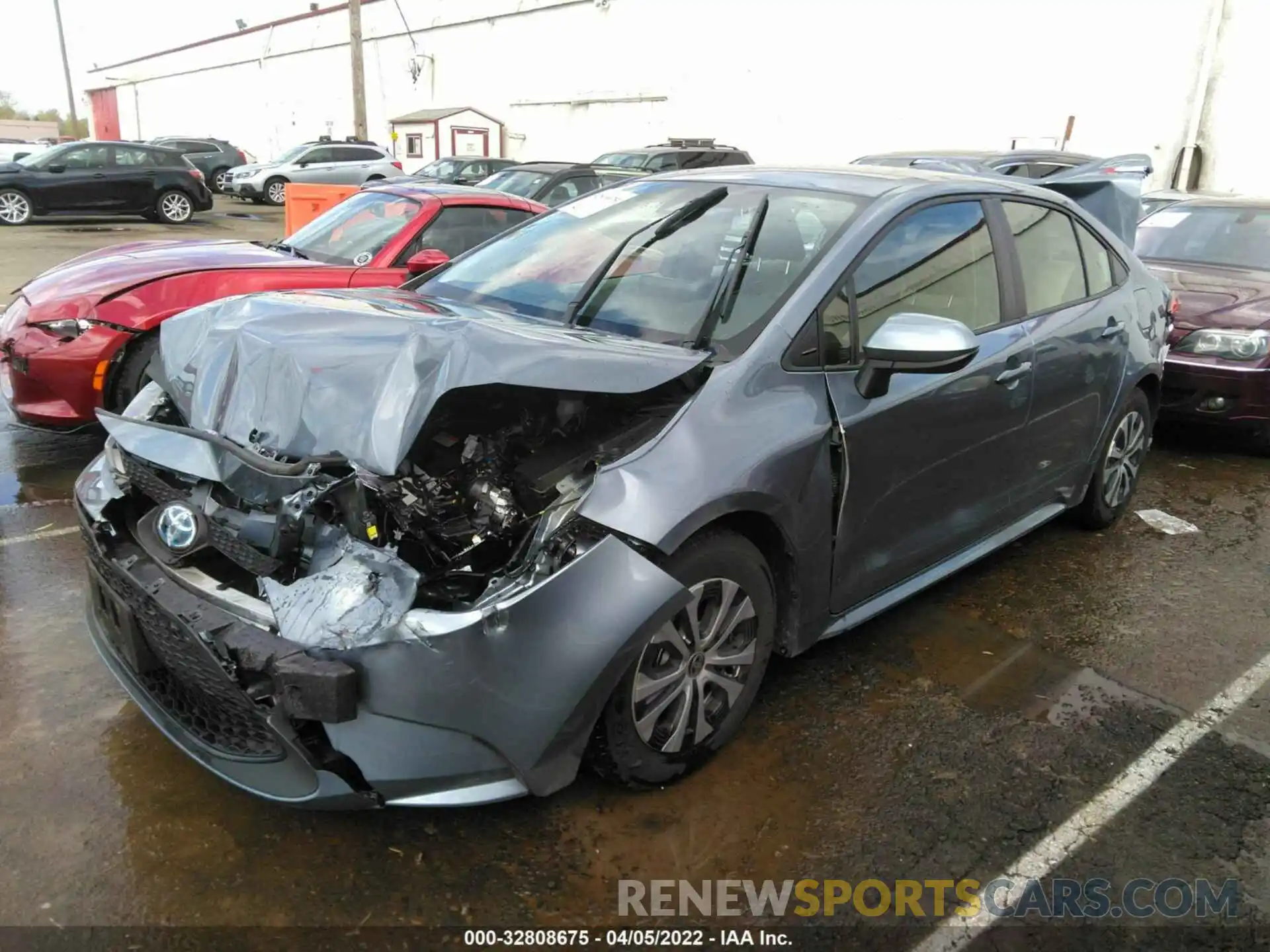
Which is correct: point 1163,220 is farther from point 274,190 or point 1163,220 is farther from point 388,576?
point 274,190

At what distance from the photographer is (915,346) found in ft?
8.98

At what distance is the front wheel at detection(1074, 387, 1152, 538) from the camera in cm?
450

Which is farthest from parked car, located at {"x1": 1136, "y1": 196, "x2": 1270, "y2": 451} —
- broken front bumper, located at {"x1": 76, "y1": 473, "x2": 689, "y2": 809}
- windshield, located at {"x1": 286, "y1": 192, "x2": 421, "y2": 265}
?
windshield, located at {"x1": 286, "y1": 192, "x2": 421, "y2": 265}

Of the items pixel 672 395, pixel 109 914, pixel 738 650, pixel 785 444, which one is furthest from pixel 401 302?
pixel 109 914

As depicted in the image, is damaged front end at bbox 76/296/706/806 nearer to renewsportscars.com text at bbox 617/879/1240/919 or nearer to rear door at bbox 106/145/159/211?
renewsportscars.com text at bbox 617/879/1240/919

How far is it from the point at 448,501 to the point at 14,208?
61.6ft

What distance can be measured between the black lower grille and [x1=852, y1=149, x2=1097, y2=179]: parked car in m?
9.37

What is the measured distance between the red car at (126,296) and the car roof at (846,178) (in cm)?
182

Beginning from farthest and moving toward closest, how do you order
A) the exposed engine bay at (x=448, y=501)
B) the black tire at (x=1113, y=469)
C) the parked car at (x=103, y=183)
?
1. the parked car at (x=103, y=183)
2. the black tire at (x=1113, y=469)
3. the exposed engine bay at (x=448, y=501)

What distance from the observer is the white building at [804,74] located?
54.0 feet

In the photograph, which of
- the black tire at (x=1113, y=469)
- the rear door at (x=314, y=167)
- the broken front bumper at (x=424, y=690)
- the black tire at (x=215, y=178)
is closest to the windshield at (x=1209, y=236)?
the black tire at (x=1113, y=469)

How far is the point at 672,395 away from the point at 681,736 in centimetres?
95

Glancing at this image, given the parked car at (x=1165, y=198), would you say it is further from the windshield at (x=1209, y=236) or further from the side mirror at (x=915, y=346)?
the side mirror at (x=915, y=346)

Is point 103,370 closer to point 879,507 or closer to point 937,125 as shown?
point 879,507
